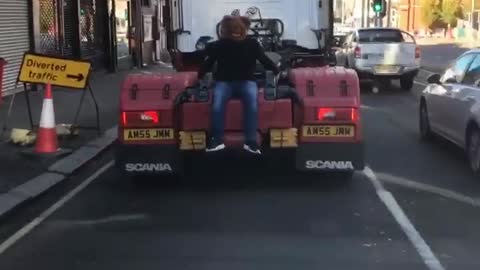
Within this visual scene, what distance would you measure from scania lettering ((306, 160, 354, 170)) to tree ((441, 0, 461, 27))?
72.2 metres

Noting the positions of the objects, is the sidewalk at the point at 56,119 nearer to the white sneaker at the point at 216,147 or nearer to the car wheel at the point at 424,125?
the white sneaker at the point at 216,147

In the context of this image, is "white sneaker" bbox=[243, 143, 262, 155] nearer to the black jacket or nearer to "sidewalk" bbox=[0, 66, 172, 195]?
the black jacket

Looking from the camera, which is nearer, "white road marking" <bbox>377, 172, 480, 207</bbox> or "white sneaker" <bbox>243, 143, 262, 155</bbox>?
"white road marking" <bbox>377, 172, 480, 207</bbox>

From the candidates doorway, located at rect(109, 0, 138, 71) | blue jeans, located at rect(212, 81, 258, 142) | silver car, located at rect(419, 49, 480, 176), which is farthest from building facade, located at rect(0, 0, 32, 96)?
blue jeans, located at rect(212, 81, 258, 142)

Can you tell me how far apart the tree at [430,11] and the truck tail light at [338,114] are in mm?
74000

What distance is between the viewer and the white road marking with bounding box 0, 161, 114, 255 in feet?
21.4

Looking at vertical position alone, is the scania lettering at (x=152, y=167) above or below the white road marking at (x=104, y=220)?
above

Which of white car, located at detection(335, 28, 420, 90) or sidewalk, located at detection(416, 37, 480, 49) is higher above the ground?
white car, located at detection(335, 28, 420, 90)

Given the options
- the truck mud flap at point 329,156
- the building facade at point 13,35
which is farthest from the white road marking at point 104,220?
the building facade at point 13,35

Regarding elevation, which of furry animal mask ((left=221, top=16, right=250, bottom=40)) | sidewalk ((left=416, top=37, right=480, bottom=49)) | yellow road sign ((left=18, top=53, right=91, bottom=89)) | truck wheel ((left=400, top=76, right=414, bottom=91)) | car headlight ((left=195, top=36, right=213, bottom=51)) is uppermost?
furry animal mask ((left=221, top=16, right=250, bottom=40))

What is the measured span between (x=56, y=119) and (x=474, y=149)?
725 cm

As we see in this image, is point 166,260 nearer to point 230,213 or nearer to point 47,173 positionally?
point 230,213

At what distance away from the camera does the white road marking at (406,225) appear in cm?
586

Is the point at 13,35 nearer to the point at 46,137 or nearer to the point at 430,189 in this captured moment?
the point at 46,137
